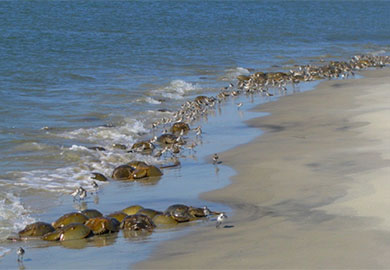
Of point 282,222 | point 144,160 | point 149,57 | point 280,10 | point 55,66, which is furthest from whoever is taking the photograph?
point 280,10

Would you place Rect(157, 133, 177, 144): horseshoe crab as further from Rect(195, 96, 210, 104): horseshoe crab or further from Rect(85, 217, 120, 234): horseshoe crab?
Rect(85, 217, 120, 234): horseshoe crab

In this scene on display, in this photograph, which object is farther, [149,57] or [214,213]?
[149,57]

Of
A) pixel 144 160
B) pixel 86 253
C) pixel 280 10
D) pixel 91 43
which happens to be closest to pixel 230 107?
pixel 144 160

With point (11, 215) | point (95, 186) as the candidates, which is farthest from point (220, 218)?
point (11, 215)

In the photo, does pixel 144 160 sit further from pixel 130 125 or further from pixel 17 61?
pixel 17 61

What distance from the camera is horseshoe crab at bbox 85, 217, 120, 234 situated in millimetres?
8898

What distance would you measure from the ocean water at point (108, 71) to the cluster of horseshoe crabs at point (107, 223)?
62 centimetres

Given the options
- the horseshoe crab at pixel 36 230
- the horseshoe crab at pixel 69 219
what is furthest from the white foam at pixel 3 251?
the horseshoe crab at pixel 69 219

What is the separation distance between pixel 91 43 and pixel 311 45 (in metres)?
13.6

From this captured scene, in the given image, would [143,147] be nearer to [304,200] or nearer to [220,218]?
[304,200]

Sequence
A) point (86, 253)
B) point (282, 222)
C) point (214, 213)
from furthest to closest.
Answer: point (214, 213)
point (282, 222)
point (86, 253)

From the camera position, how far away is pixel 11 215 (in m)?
9.92

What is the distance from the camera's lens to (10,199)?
423 inches

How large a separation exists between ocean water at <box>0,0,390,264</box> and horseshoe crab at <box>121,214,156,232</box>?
1325 millimetres
